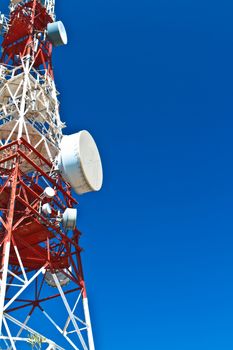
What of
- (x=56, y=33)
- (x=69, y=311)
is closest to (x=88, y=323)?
(x=69, y=311)

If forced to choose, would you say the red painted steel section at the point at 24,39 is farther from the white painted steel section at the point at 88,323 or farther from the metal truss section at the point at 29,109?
the white painted steel section at the point at 88,323

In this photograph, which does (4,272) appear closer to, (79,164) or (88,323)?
(88,323)

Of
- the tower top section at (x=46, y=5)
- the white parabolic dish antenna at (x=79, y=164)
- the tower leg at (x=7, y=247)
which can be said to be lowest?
the tower leg at (x=7, y=247)

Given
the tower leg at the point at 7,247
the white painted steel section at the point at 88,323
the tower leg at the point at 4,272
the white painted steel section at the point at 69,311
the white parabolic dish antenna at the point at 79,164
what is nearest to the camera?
the tower leg at the point at 4,272

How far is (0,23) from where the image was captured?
37250 millimetres

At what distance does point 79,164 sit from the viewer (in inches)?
1062

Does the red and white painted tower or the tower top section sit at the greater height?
the tower top section

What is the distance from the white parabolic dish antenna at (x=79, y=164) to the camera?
2705 cm

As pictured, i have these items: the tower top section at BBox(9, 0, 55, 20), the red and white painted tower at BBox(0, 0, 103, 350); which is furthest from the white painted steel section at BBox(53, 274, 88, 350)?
the tower top section at BBox(9, 0, 55, 20)

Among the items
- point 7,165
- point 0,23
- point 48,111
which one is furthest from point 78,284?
point 0,23

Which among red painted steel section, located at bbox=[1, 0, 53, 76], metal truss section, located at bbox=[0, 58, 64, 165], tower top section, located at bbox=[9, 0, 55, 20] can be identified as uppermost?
tower top section, located at bbox=[9, 0, 55, 20]

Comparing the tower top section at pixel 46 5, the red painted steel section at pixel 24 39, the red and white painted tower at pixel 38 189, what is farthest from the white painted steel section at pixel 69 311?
the tower top section at pixel 46 5

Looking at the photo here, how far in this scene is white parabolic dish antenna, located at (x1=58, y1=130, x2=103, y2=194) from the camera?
27.0m

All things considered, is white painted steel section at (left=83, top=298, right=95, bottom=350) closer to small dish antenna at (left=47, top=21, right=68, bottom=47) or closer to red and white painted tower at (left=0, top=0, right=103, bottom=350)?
red and white painted tower at (left=0, top=0, right=103, bottom=350)
